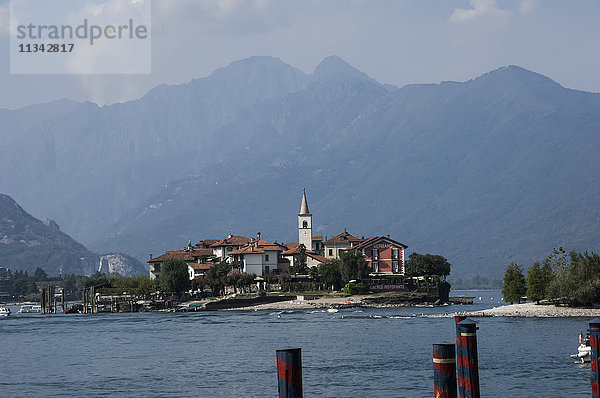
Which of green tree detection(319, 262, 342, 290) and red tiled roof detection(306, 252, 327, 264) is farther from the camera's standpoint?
red tiled roof detection(306, 252, 327, 264)

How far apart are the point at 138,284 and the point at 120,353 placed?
320 ft

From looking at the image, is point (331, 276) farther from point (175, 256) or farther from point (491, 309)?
point (491, 309)

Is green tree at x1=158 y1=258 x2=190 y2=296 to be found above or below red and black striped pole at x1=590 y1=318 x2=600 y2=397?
above

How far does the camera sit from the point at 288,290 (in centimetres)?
16725

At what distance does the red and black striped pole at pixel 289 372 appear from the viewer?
71.9 feet

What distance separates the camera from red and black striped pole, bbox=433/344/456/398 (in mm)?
25125

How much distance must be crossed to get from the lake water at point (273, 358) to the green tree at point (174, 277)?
50884 mm

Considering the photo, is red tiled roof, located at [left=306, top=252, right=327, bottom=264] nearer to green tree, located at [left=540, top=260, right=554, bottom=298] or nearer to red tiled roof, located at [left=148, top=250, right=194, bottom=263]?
red tiled roof, located at [left=148, top=250, right=194, bottom=263]

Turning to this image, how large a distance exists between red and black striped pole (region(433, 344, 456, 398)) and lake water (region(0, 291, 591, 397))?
22519mm

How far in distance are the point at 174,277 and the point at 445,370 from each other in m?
142

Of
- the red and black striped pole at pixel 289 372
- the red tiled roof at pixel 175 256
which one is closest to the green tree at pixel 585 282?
the red and black striped pole at pixel 289 372

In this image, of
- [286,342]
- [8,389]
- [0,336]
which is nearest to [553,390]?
[8,389]

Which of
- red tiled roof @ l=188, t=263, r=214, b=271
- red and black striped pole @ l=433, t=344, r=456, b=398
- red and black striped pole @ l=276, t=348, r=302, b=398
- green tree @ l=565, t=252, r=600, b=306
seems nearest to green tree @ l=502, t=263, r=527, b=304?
green tree @ l=565, t=252, r=600, b=306

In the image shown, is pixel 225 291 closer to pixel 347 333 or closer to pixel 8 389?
pixel 347 333
